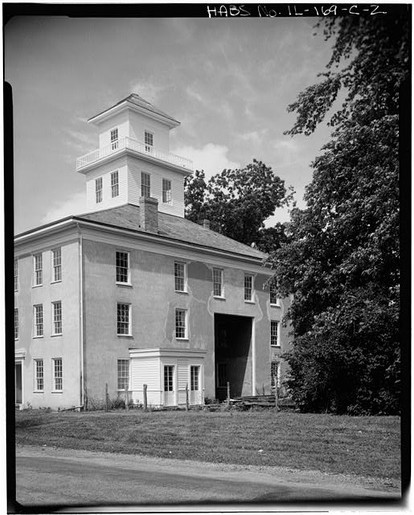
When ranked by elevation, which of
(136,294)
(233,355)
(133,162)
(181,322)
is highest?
(133,162)

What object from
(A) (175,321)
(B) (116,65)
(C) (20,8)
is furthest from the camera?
(A) (175,321)

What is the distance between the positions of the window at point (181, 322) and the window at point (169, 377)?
1.88 feet

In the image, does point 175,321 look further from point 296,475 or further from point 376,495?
point 376,495

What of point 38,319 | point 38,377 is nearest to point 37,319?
point 38,319

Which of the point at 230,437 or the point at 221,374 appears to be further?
the point at 230,437

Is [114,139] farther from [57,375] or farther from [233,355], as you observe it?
[233,355]

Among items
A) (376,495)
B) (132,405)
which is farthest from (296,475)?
(132,405)

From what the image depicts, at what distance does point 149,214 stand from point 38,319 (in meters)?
1.78

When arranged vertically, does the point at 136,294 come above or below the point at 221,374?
above

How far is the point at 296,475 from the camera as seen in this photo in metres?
7.47

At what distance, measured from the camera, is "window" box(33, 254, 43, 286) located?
23.4 feet

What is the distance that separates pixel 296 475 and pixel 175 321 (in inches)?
86.9

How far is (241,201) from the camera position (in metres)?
7.97

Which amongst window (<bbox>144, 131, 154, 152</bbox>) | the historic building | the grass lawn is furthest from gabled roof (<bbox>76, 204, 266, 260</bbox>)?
the grass lawn
